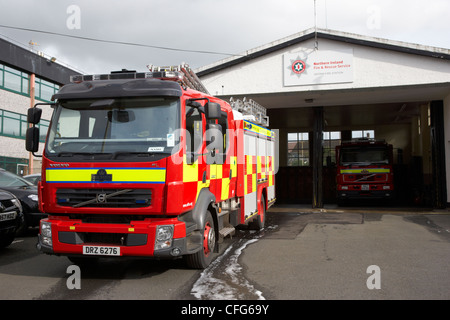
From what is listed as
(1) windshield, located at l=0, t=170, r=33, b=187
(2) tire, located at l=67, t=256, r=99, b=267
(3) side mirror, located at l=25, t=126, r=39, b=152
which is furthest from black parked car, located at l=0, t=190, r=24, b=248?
(1) windshield, located at l=0, t=170, r=33, b=187

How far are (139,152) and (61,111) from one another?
4.57 feet

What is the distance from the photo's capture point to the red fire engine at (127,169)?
17.0 feet

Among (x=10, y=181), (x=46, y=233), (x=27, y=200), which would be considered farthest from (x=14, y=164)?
(x=46, y=233)

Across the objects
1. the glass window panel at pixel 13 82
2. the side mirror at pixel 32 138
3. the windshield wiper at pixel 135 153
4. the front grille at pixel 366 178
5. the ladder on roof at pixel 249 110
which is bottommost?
the front grille at pixel 366 178

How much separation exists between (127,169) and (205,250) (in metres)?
1.79

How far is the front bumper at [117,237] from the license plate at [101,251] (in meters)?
0.04

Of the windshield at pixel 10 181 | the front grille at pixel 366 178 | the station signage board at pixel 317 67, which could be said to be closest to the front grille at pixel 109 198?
the windshield at pixel 10 181

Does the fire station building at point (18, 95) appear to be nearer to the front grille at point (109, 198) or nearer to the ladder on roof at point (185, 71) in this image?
the ladder on roof at point (185, 71)

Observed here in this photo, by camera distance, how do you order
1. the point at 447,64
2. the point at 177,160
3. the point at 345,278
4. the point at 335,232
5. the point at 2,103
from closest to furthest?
the point at 177,160
the point at 345,278
the point at 335,232
the point at 447,64
the point at 2,103

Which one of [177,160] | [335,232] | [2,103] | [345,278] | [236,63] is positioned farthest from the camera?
[2,103]

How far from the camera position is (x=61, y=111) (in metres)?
5.78

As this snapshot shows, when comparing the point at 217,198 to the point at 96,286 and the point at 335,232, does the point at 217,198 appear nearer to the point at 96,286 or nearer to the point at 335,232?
the point at 96,286

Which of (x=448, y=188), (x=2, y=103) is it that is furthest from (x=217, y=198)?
(x=2, y=103)

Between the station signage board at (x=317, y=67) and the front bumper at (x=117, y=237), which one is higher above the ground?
the station signage board at (x=317, y=67)
